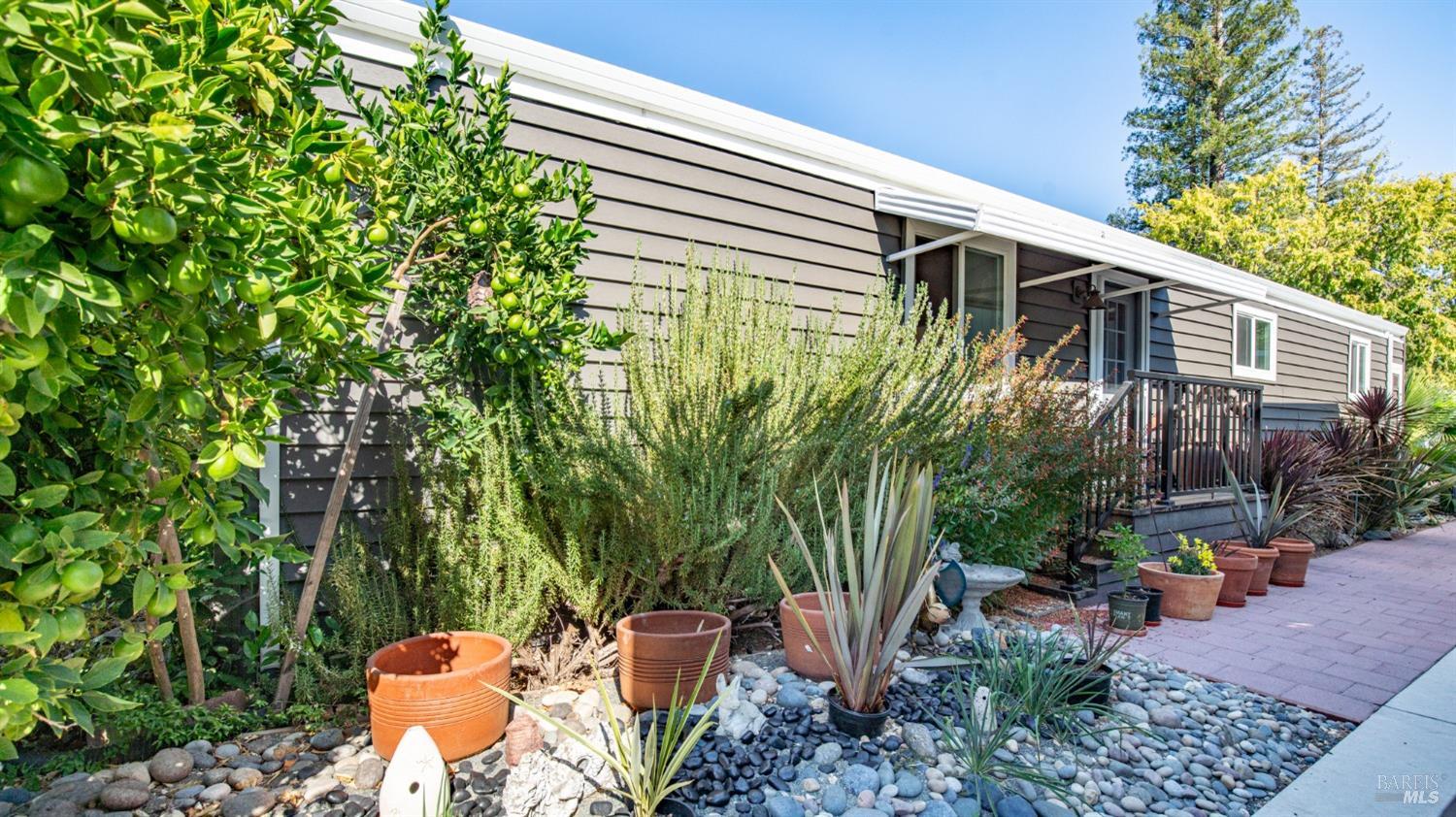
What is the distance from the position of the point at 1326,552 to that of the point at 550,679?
26.0ft

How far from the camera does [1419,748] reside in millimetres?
2584

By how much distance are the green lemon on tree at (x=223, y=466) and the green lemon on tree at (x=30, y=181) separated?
1.58 feet

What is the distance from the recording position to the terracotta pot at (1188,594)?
425 cm

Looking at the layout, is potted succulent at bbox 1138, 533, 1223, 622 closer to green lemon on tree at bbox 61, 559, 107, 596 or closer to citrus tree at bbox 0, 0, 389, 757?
citrus tree at bbox 0, 0, 389, 757

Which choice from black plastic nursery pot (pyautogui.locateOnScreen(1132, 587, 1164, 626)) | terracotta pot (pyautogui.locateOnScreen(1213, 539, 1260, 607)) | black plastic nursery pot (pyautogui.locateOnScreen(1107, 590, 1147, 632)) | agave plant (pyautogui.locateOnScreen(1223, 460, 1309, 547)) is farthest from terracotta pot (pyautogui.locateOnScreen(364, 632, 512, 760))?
agave plant (pyautogui.locateOnScreen(1223, 460, 1309, 547))

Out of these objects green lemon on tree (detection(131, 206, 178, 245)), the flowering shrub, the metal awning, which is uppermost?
the metal awning

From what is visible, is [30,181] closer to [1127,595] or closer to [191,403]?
[191,403]

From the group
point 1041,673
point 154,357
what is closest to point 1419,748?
point 1041,673

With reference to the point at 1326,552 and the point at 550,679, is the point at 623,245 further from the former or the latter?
the point at 1326,552

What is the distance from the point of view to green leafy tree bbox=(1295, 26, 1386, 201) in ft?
68.2

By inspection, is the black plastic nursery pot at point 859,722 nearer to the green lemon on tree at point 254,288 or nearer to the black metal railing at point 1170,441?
the green lemon on tree at point 254,288

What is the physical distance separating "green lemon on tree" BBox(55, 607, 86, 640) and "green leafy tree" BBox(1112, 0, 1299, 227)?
→ 74.4ft

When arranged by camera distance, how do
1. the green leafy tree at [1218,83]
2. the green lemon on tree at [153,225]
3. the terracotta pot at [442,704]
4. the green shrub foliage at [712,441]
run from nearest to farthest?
the green lemon on tree at [153,225]
the terracotta pot at [442,704]
the green shrub foliage at [712,441]
the green leafy tree at [1218,83]
